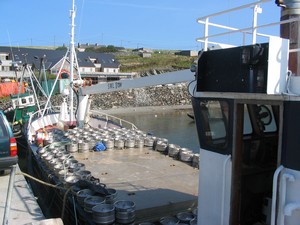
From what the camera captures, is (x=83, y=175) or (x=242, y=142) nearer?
(x=242, y=142)

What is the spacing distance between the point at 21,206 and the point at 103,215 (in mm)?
1790

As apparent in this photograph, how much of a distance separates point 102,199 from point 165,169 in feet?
11.8

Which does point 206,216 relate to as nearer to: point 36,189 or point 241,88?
point 241,88

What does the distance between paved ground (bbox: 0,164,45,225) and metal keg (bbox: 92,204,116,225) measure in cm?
97

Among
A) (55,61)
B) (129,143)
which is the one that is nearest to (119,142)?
(129,143)

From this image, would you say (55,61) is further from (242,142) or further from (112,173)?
(242,142)

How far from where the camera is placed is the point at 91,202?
20.7 feet

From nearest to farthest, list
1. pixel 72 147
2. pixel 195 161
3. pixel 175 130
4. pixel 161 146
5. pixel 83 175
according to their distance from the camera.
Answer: pixel 83 175, pixel 195 161, pixel 72 147, pixel 161 146, pixel 175 130

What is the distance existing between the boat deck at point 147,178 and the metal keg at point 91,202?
804 mm

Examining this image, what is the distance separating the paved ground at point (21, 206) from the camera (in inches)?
235

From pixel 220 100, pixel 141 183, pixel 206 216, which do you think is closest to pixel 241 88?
pixel 220 100

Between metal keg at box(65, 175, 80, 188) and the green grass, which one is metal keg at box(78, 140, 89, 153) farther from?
the green grass

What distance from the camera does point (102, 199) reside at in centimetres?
640

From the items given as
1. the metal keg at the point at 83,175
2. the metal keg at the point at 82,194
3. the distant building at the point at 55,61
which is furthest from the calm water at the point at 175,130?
the distant building at the point at 55,61
